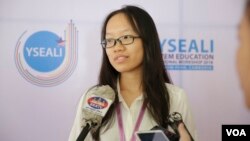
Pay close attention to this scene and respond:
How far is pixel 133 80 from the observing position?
125 cm

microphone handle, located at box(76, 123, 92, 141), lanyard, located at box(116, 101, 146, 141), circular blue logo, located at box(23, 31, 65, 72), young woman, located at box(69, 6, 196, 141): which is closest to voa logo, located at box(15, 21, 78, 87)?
circular blue logo, located at box(23, 31, 65, 72)

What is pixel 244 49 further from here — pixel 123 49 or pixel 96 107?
pixel 96 107

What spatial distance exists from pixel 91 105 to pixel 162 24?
1057 mm

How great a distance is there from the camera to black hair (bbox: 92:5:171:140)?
1.17 m

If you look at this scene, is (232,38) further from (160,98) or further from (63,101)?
(63,101)

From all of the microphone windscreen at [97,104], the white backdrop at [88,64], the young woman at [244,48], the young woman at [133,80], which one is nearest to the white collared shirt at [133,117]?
the young woman at [133,80]

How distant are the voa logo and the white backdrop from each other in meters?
0.02

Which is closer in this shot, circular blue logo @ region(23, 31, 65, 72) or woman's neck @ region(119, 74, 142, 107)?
woman's neck @ region(119, 74, 142, 107)

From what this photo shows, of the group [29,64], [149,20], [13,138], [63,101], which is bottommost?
[13,138]

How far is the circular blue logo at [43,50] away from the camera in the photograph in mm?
1800

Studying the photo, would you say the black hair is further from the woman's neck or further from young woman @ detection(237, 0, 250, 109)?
young woman @ detection(237, 0, 250, 109)

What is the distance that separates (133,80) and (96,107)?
0.32 meters

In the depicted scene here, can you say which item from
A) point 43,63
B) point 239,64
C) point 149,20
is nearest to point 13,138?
point 43,63

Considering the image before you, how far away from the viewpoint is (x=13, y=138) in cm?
181
